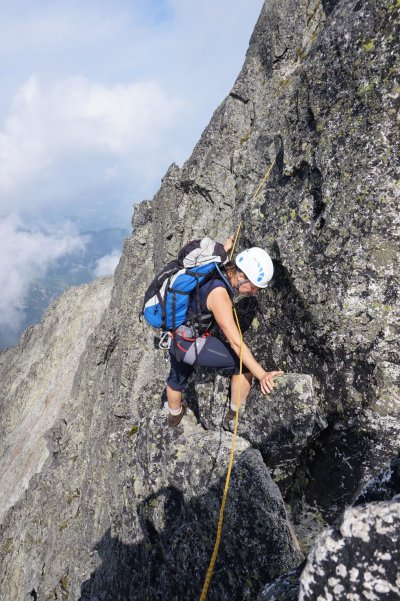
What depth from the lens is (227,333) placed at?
10031 millimetres

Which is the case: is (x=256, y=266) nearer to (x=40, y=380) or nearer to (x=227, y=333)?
(x=227, y=333)

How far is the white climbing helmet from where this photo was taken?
1013 centimetres

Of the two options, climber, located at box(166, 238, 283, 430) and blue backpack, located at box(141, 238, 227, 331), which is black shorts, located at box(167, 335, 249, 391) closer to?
climber, located at box(166, 238, 283, 430)

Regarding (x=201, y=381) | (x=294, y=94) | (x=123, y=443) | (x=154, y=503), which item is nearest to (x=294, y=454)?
(x=201, y=381)

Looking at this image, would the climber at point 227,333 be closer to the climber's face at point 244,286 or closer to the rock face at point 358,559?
the climber's face at point 244,286

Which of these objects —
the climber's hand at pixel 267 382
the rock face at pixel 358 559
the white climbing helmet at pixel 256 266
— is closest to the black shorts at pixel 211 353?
the climber's hand at pixel 267 382

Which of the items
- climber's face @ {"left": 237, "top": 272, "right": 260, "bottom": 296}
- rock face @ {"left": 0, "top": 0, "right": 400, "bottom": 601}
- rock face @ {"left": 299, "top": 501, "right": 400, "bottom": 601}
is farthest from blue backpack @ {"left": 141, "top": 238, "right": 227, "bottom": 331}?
rock face @ {"left": 299, "top": 501, "right": 400, "bottom": 601}

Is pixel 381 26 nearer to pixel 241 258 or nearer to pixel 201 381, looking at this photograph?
pixel 241 258

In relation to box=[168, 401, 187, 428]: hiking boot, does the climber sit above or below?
above

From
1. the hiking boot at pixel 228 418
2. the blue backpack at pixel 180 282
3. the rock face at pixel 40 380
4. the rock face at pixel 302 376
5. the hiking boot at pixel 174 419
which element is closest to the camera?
the rock face at pixel 302 376

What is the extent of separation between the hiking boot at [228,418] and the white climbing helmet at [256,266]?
3836mm

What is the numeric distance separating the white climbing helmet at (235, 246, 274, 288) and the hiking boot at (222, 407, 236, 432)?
3.84 meters

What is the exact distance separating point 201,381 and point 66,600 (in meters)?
13.4

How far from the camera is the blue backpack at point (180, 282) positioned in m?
10.5
